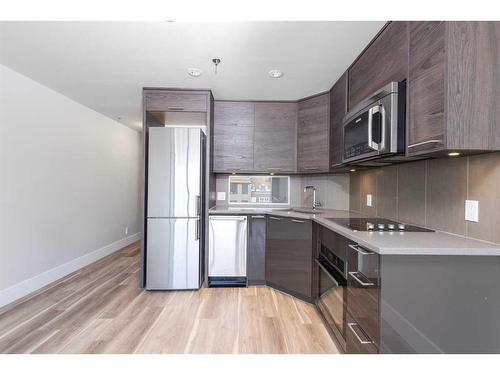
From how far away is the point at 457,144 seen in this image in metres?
1.13

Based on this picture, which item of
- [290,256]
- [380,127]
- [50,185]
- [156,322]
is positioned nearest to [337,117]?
[380,127]

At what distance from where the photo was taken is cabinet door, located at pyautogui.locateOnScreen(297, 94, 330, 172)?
2695 mm

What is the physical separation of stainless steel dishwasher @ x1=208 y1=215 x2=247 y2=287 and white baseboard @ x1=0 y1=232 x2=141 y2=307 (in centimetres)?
189

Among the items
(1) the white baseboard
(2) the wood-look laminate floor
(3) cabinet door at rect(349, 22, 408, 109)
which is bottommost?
(2) the wood-look laminate floor

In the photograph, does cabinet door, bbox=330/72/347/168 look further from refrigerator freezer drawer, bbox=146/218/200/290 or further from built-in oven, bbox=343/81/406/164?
refrigerator freezer drawer, bbox=146/218/200/290

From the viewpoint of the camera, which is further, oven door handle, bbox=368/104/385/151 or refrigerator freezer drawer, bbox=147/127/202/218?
refrigerator freezer drawer, bbox=147/127/202/218

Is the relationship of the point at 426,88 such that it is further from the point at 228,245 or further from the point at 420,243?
the point at 228,245

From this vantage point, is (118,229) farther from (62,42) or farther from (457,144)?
(457,144)

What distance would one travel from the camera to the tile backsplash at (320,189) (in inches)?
114

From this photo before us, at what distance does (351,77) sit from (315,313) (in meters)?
2.18

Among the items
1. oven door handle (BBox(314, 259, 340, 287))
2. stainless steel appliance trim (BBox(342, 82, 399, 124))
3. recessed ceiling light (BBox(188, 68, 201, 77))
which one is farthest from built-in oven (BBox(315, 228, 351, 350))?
recessed ceiling light (BBox(188, 68, 201, 77))

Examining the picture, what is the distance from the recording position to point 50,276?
276 centimetres

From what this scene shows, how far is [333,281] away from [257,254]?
1.15 metres
